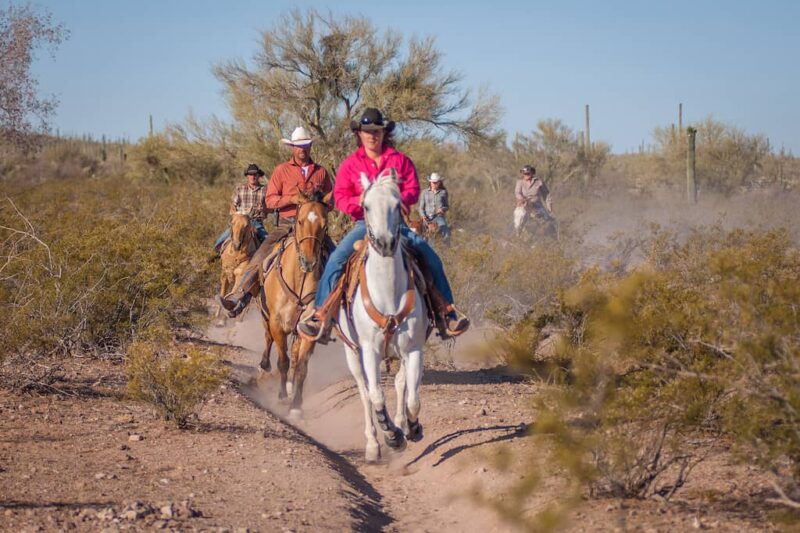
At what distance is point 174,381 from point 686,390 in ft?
15.7

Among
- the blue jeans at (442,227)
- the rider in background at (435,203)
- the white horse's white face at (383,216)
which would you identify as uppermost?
the rider in background at (435,203)

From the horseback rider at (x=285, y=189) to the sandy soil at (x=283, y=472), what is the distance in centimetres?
140

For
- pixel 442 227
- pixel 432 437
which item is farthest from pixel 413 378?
pixel 442 227

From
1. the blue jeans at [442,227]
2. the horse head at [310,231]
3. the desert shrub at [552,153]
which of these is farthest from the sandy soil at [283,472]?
the desert shrub at [552,153]

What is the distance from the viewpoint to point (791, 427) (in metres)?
5.38

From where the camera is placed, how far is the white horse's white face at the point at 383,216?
752cm

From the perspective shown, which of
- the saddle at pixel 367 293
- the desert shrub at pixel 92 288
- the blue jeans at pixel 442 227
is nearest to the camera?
the saddle at pixel 367 293

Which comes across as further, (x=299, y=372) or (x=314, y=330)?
(x=299, y=372)

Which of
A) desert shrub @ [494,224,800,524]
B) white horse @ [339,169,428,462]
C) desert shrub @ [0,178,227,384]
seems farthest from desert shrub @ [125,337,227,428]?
desert shrub @ [494,224,800,524]

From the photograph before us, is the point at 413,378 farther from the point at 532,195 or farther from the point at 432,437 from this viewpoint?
the point at 532,195

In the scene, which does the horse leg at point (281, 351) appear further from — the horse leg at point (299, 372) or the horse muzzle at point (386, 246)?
the horse muzzle at point (386, 246)

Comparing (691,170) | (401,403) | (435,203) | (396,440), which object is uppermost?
(691,170)

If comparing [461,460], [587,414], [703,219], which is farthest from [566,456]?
[703,219]

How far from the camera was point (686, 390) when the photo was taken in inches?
246
